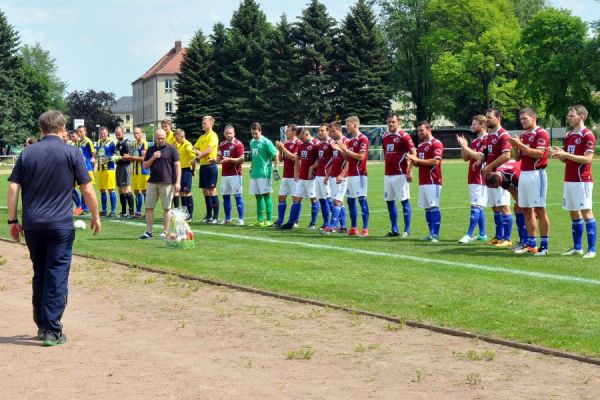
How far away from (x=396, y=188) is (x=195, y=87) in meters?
74.3

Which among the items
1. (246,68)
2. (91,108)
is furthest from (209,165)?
(91,108)

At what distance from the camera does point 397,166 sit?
17469 millimetres

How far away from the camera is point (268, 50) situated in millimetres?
89000

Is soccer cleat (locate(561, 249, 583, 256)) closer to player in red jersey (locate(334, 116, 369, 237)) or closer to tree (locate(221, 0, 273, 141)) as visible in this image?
player in red jersey (locate(334, 116, 369, 237))

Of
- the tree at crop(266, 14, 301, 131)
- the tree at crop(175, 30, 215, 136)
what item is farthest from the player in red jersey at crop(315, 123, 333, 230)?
the tree at crop(175, 30, 215, 136)

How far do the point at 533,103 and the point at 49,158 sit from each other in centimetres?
8080

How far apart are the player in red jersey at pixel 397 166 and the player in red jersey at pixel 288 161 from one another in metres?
2.71

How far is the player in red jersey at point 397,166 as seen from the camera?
17359 millimetres

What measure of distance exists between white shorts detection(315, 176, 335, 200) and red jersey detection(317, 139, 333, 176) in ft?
0.39

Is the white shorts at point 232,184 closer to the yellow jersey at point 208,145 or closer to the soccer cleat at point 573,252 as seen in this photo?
the yellow jersey at point 208,145

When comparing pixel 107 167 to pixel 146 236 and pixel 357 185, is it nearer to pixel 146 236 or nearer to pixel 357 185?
pixel 146 236

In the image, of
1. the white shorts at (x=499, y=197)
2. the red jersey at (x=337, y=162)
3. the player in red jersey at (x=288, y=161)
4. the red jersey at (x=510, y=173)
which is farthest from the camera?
the player in red jersey at (x=288, y=161)

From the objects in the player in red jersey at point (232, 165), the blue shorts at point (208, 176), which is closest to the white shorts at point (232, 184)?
the player in red jersey at point (232, 165)

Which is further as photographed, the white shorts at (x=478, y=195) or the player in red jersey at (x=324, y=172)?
the player in red jersey at (x=324, y=172)
